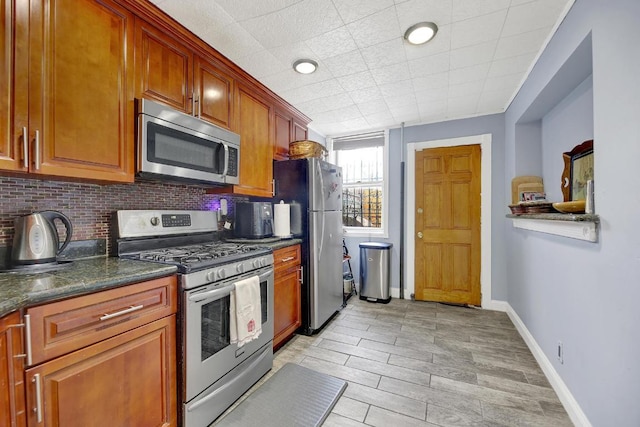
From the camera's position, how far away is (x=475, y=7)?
167cm

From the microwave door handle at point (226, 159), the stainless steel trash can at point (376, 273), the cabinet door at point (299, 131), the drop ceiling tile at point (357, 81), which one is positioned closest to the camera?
the microwave door handle at point (226, 159)

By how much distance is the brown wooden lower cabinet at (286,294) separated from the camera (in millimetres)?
2371

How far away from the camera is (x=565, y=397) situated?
170 cm

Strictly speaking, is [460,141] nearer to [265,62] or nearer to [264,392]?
[265,62]

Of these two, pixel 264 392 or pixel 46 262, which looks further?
pixel 264 392

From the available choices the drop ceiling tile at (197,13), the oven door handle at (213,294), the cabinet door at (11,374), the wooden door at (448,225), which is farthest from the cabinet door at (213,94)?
the wooden door at (448,225)

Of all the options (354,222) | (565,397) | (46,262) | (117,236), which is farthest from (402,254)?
(46,262)

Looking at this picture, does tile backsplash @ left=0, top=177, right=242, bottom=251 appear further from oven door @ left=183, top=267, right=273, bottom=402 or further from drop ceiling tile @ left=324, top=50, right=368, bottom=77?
drop ceiling tile @ left=324, top=50, right=368, bottom=77

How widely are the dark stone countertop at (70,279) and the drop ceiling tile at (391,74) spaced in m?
2.30

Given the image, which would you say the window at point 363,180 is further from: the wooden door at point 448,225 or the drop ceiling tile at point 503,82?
the drop ceiling tile at point 503,82

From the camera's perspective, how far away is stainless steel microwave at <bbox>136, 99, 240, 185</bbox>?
1602 millimetres

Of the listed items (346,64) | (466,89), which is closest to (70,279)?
(346,64)

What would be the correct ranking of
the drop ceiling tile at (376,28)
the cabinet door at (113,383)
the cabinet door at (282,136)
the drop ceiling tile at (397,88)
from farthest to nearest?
the cabinet door at (282,136) → the drop ceiling tile at (397,88) → the drop ceiling tile at (376,28) → the cabinet door at (113,383)

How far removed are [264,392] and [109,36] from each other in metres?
2.38
